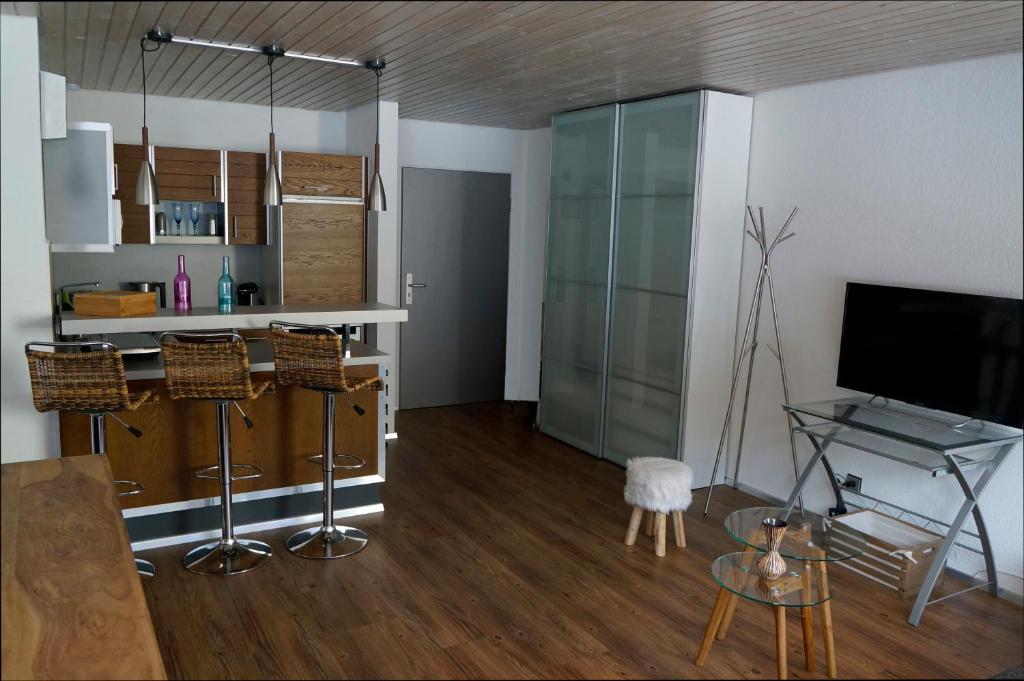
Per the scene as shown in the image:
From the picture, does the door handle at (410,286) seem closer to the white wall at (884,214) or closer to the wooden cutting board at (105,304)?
the white wall at (884,214)

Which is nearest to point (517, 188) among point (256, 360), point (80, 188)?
point (256, 360)

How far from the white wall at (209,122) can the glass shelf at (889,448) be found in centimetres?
384

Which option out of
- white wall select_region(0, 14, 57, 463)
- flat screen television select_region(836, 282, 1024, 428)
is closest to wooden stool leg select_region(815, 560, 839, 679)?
flat screen television select_region(836, 282, 1024, 428)

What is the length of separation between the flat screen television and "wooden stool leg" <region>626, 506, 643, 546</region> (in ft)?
3.82

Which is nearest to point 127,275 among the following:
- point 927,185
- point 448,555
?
point 448,555

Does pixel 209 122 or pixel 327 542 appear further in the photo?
pixel 209 122

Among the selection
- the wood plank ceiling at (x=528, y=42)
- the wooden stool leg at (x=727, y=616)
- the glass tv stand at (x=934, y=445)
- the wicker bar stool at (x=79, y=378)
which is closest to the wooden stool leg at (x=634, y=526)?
the glass tv stand at (x=934, y=445)

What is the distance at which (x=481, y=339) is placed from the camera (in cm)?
689

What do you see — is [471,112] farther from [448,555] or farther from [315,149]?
[448,555]

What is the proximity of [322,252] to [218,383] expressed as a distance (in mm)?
2148

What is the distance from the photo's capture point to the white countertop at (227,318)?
3520mm

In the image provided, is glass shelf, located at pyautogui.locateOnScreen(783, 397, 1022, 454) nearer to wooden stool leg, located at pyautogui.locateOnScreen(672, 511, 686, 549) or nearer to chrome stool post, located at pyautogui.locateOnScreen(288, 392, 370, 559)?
wooden stool leg, located at pyautogui.locateOnScreen(672, 511, 686, 549)

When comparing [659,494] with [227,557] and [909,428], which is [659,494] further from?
[227,557]

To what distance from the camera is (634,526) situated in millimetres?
3967
